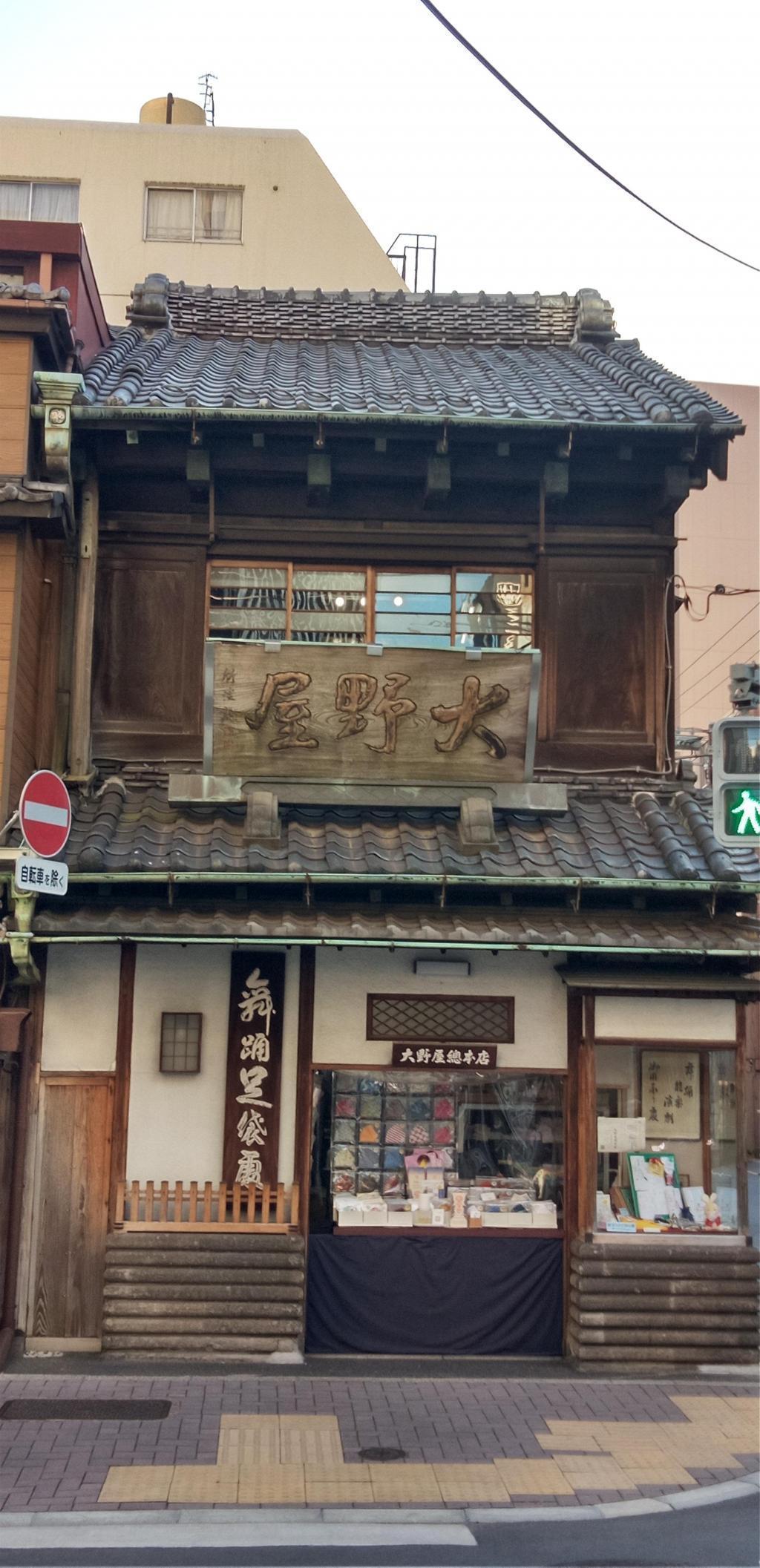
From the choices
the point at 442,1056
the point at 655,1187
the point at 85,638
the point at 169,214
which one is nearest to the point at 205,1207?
the point at 442,1056

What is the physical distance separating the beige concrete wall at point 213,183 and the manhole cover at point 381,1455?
25.5 metres

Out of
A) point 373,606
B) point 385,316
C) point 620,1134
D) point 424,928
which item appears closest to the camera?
point 424,928

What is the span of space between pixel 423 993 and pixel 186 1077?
247cm

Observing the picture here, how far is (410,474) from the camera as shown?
14.3 metres

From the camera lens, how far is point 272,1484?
962cm

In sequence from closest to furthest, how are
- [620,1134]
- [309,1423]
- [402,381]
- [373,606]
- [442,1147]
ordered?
[309,1423] → [620,1134] → [442,1147] → [373,606] → [402,381]

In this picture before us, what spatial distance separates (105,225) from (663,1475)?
92.7ft

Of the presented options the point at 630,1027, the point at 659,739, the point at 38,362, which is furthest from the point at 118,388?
the point at 630,1027

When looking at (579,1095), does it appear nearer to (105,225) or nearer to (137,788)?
(137,788)

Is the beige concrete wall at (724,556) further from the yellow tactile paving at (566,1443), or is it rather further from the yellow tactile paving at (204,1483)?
the yellow tactile paving at (204,1483)

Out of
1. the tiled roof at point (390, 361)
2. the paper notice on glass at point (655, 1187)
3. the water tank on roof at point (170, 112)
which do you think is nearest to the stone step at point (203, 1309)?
the paper notice on glass at point (655, 1187)

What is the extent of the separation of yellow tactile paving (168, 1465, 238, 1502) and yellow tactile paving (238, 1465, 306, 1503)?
7cm

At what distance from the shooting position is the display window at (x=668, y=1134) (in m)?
13.2

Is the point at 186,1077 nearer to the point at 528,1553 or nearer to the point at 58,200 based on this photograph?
the point at 528,1553
